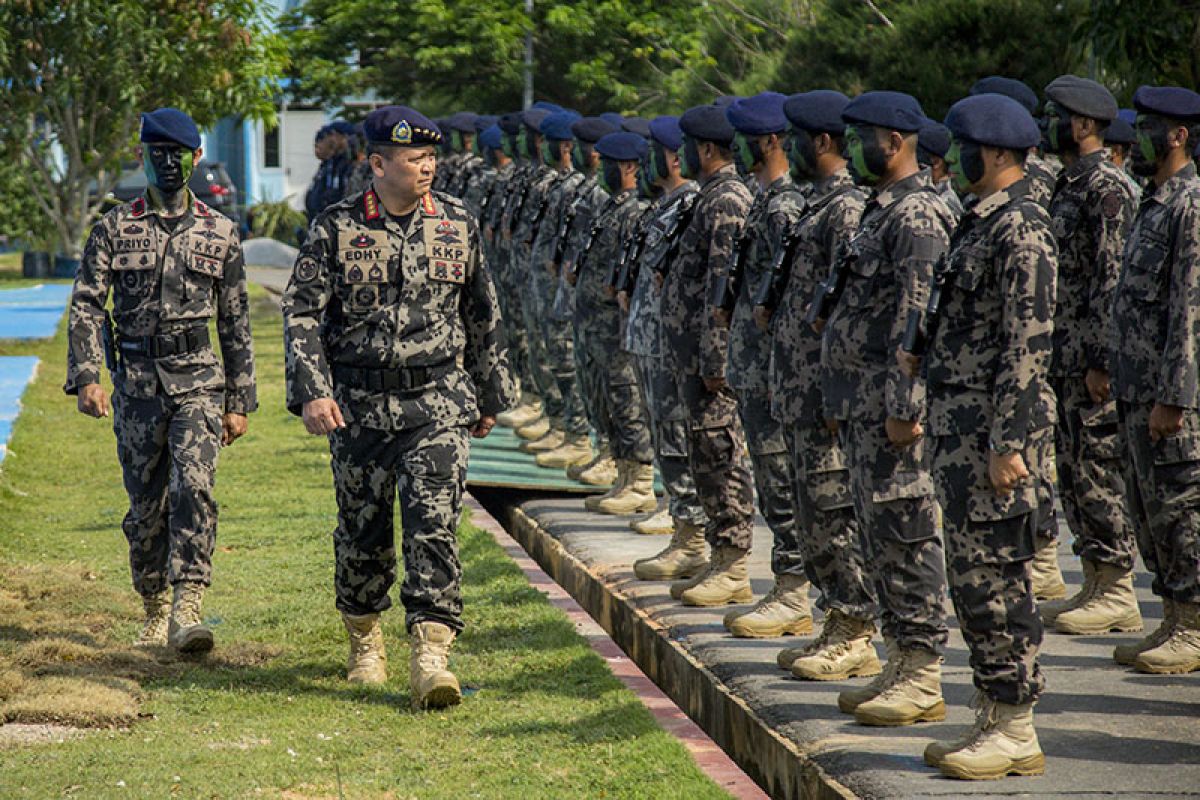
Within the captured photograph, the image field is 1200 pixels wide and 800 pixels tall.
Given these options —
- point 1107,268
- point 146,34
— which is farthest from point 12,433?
point 146,34

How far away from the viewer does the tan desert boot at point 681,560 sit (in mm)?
8633

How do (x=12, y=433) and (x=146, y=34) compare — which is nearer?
(x=12, y=433)

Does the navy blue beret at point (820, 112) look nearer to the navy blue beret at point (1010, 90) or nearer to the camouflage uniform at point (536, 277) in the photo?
the navy blue beret at point (1010, 90)

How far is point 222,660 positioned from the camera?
747cm

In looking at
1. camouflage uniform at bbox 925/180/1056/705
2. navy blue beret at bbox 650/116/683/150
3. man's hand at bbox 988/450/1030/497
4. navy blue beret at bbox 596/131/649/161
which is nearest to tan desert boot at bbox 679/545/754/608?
navy blue beret at bbox 650/116/683/150

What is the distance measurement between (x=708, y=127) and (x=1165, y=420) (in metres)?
2.47

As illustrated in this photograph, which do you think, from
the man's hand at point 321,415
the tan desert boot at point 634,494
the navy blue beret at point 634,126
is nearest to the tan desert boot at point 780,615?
the man's hand at point 321,415

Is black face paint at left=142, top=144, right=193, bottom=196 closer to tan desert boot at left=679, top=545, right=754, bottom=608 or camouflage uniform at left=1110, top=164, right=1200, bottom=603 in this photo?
tan desert boot at left=679, top=545, right=754, bottom=608

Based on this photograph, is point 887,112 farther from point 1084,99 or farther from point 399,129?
point 399,129

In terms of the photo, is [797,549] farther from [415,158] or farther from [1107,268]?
[415,158]

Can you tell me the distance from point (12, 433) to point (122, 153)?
51.8ft

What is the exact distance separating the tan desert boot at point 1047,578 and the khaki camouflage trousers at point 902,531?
2132mm

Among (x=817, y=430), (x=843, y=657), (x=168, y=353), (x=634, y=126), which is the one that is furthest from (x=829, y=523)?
(x=634, y=126)

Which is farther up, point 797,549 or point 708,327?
point 708,327
